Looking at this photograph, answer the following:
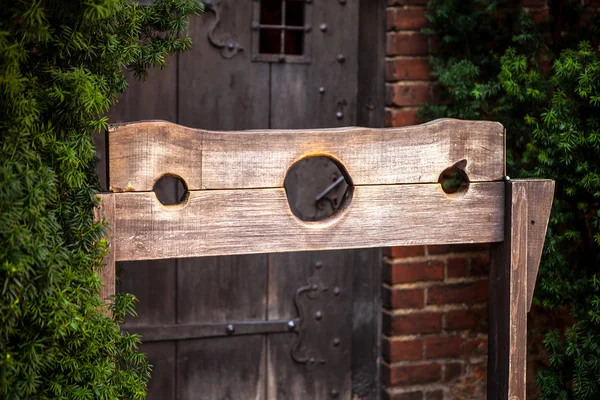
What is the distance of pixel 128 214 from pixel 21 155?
0.34m

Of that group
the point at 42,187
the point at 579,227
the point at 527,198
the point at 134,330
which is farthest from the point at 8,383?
the point at 579,227

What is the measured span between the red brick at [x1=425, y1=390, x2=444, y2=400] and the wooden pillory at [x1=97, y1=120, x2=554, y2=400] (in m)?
0.70

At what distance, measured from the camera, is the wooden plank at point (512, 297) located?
6.63ft

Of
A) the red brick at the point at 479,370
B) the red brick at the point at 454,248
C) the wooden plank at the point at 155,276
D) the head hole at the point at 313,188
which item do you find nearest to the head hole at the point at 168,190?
the wooden plank at the point at 155,276

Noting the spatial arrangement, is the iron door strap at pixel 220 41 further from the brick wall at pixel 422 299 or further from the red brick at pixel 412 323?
the red brick at pixel 412 323

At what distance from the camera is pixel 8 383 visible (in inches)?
54.6

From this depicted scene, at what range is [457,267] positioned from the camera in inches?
108

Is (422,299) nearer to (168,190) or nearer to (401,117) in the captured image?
(401,117)

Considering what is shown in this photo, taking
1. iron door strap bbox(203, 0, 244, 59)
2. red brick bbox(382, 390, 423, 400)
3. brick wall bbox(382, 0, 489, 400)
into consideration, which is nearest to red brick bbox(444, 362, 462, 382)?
brick wall bbox(382, 0, 489, 400)

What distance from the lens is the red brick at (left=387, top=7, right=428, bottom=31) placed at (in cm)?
262

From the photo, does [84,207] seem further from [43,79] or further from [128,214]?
[43,79]

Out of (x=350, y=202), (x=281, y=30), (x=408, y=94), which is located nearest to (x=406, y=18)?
(x=408, y=94)

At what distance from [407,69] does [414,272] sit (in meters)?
0.67

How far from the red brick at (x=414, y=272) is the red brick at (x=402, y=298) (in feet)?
0.11
